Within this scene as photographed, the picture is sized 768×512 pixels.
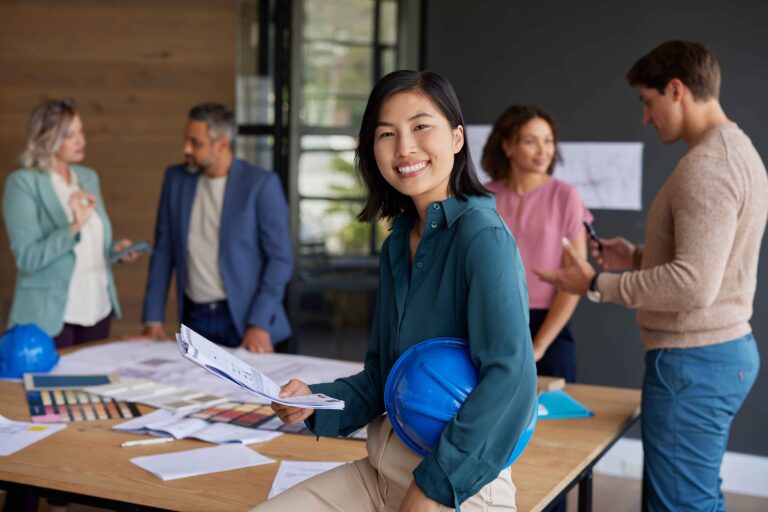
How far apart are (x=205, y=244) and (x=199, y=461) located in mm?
1735

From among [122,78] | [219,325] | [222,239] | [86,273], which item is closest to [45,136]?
[86,273]

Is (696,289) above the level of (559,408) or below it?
above

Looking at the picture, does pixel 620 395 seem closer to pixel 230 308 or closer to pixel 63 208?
pixel 230 308

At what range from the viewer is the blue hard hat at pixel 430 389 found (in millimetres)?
1505

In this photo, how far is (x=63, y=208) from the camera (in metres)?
3.71

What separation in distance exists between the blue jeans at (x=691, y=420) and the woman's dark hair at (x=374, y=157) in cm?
105

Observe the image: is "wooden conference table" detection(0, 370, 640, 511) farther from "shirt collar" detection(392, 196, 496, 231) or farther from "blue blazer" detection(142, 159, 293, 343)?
"blue blazer" detection(142, 159, 293, 343)

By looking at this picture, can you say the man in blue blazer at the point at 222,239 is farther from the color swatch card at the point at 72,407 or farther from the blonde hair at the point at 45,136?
the color swatch card at the point at 72,407

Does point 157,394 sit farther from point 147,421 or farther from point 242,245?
point 242,245

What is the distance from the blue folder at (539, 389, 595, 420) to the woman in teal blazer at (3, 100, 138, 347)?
1.97 meters

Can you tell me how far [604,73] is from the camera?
443 cm

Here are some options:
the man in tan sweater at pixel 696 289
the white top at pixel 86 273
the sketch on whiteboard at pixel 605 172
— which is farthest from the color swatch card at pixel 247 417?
the sketch on whiteboard at pixel 605 172

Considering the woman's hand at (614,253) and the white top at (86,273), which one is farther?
the white top at (86,273)

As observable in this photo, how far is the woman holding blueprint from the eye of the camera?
1.47 m
